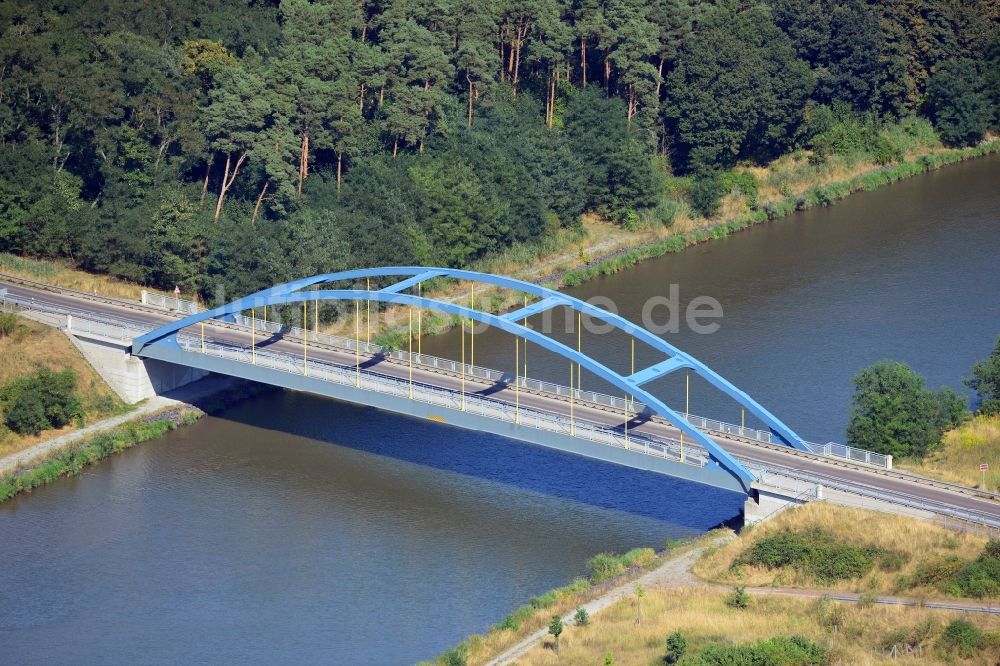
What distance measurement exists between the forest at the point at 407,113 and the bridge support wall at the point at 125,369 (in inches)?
304

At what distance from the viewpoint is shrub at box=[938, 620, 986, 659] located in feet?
135

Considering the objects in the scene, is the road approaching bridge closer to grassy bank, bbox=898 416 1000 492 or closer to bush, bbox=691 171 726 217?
grassy bank, bbox=898 416 1000 492

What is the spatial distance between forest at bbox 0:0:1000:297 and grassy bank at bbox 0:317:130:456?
8.02 metres

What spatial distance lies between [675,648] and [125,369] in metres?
27.3

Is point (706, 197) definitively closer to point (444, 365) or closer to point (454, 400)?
point (444, 365)

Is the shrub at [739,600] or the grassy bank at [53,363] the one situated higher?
the grassy bank at [53,363]

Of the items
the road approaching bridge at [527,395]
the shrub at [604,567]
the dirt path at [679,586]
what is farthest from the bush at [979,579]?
the shrub at [604,567]

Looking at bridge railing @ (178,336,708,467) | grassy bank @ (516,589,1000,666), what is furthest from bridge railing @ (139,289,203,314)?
grassy bank @ (516,589,1000,666)

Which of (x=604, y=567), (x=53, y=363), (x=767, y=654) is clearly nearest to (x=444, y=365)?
(x=604, y=567)

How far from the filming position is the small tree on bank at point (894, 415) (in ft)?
177

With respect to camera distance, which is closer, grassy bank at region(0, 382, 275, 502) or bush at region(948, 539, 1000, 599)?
bush at region(948, 539, 1000, 599)

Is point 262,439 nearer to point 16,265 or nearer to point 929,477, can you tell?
point 16,265

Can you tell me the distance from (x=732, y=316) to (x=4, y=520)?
98.3ft

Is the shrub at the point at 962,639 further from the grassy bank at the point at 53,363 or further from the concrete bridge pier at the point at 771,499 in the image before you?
the grassy bank at the point at 53,363
